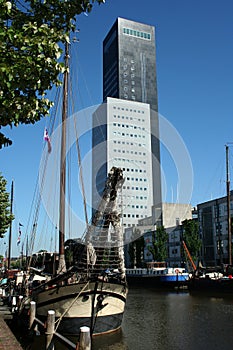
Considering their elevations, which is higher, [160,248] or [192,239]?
[192,239]

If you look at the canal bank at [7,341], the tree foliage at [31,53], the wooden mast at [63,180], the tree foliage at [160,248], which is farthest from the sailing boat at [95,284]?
the tree foliage at [160,248]

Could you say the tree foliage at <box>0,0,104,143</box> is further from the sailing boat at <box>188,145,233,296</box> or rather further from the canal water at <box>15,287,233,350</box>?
the sailing boat at <box>188,145,233,296</box>

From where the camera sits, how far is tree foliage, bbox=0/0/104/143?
28.3 feet

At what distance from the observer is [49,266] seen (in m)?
47.5

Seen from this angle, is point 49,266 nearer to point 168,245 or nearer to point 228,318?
point 228,318

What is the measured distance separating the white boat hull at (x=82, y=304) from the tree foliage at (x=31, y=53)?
→ 44.5ft

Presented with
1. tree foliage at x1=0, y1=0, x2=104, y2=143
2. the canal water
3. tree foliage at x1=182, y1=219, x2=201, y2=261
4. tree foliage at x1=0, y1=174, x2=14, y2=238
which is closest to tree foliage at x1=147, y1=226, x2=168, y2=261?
tree foliage at x1=182, y1=219, x2=201, y2=261

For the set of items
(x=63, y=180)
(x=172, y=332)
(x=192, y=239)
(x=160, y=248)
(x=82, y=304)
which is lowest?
(x=172, y=332)

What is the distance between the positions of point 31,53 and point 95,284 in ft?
51.2

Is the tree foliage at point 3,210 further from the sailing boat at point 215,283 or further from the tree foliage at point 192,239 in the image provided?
the tree foliage at point 192,239

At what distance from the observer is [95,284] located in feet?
71.1

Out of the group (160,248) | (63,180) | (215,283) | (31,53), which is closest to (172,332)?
(63,180)

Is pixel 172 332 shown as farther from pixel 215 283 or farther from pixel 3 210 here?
pixel 215 283

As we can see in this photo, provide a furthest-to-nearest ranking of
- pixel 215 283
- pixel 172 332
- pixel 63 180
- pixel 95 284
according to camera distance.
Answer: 1. pixel 215 283
2. pixel 63 180
3. pixel 172 332
4. pixel 95 284
